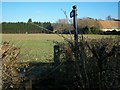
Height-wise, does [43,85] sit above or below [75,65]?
below

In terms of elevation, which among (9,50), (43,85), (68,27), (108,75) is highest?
(68,27)

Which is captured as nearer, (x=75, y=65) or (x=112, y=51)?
(x=112, y=51)

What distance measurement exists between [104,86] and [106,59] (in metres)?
0.52

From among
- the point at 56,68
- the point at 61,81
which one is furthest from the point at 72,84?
the point at 56,68

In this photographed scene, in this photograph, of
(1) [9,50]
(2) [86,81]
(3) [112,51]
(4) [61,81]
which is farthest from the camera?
(4) [61,81]

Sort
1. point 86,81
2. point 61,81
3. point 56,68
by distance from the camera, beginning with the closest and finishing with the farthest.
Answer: point 86,81, point 61,81, point 56,68

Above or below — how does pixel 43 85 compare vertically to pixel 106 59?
Result: below

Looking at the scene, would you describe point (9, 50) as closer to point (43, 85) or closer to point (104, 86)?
point (43, 85)

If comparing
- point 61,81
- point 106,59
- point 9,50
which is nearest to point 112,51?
point 106,59

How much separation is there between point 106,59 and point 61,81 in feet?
5.11

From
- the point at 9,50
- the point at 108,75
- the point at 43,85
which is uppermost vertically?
the point at 9,50

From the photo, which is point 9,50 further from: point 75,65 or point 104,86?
point 104,86

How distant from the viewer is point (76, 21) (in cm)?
680

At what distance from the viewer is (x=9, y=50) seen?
5.77 m
